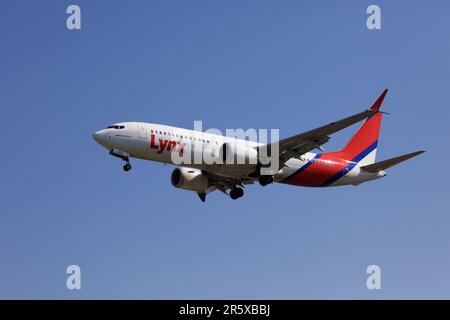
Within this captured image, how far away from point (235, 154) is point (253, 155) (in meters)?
1.39

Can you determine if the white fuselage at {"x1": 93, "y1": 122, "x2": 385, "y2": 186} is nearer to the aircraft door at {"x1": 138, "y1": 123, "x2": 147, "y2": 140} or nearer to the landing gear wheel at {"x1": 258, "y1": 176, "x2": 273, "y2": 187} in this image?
the aircraft door at {"x1": 138, "y1": 123, "x2": 147, "y2": 140}

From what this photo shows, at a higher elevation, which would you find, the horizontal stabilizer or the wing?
the wing

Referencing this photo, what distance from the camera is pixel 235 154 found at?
150ft

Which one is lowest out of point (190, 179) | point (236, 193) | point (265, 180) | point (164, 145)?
point (236, 193)

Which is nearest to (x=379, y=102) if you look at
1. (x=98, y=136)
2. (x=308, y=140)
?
(x=308, y=140)

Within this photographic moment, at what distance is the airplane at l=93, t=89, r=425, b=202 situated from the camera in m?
44.7

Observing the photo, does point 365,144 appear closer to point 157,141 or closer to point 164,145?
point 164,145

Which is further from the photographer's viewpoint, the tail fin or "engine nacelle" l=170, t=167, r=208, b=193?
the tail fin

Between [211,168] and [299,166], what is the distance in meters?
5.82

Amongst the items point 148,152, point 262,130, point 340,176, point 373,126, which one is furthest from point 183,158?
point 373,126

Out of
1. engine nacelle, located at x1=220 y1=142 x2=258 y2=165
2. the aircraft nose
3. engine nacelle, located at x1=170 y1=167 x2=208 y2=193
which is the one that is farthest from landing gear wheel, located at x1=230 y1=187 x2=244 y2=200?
the aircraft nose

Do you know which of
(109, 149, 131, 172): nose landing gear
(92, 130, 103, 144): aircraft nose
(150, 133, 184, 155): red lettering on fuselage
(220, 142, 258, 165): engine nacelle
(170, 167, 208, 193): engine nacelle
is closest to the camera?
(150, 133, 184, 155): red lettering on fuselage

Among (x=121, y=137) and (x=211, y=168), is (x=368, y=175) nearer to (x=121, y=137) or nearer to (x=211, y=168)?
(x=211, y=168)

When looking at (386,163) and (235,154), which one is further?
(386,163)
